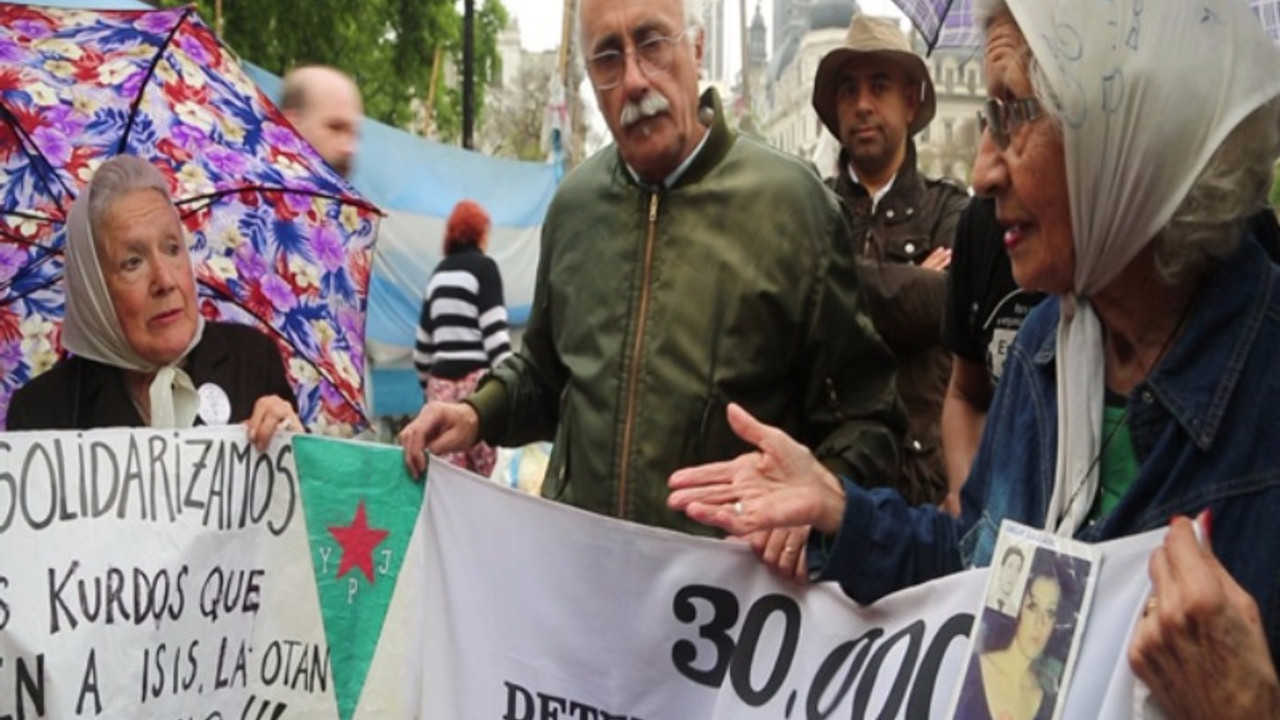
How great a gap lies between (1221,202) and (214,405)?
2.52 meters

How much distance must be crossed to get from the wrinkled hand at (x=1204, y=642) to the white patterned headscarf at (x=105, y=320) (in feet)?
8.35

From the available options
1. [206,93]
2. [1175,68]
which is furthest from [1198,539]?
[206,93]

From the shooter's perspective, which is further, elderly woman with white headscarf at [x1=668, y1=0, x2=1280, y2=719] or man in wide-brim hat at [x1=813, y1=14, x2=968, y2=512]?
man in wide-brim hat at [x1=813, y1=14, x2=968, y2=512]

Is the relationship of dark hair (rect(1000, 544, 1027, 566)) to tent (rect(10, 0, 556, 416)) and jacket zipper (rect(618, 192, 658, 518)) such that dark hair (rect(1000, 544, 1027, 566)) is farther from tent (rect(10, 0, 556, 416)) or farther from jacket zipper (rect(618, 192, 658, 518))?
tent (rect(10, 0, 556, 416))

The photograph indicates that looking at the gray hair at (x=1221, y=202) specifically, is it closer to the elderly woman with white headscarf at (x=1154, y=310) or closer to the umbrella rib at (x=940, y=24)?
the elderly woman with white headscarf at (x=1154, y=310)

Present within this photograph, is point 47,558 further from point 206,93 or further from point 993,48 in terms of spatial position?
point 993,48

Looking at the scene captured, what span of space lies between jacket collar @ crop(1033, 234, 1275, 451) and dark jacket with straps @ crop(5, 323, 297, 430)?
244 cm

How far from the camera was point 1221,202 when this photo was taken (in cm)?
216

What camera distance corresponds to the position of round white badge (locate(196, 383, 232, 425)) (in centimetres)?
392

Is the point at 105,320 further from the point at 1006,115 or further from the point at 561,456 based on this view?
the point at 1006,115

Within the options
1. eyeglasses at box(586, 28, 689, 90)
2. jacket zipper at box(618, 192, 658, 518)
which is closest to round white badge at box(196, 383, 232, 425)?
jacket zipper at box(618, 192, 658, 518)

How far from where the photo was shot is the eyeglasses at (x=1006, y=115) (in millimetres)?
→ 2334

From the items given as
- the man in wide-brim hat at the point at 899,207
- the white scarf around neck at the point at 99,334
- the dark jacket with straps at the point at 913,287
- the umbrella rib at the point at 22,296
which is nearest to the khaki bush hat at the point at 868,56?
the man in wide-brim hat at the point at 899,207

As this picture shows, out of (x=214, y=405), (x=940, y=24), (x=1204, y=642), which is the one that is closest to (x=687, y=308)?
(x=214, y=405)
